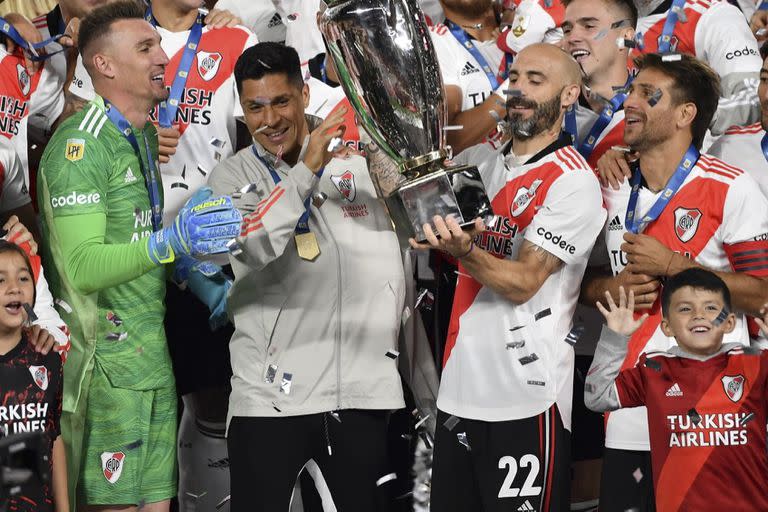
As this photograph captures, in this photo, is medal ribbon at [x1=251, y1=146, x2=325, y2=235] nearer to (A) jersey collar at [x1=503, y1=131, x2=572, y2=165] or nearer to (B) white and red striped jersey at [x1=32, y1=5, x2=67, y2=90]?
(A) jersey collar at [x1=503, y1=131, x2=572, y2=165]

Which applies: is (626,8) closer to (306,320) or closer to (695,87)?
(695,87)

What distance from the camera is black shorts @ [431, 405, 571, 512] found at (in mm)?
4504

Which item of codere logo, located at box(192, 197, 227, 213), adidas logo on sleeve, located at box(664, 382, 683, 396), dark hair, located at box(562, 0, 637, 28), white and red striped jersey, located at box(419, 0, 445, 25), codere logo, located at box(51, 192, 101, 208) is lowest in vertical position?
adidas logo on sleeve, located at box(664, 382, 683, 396)

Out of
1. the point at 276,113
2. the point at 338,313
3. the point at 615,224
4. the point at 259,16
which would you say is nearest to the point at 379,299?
the point at 338,313

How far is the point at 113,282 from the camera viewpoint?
4.54m

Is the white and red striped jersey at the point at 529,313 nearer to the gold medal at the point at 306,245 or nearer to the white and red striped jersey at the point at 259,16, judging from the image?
the gold medal at the point at 306,245

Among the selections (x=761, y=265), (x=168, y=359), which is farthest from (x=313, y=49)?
(x=761, y=265)

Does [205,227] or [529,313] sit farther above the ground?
[205,227]

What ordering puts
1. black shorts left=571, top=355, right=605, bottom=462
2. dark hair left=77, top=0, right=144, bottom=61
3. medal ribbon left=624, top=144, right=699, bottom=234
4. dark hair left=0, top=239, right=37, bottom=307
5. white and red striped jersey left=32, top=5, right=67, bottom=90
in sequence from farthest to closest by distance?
white and red striped jersey left=32, top=5, right=67, bottom=90 < black shorts left=571, top=355, right=605, bottom=462 < dark hair left=77, top=0, right=144, bottom=61 < medal ribbon left=624, top=144, right=699, bottom=234 < dark hair left=0, top=239, right=37, bottom=307

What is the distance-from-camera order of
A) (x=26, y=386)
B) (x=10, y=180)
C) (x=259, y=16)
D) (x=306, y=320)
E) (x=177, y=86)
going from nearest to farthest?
(x=26, y=386), (x=306, y=320), (x=10, y=180), (x=177, y=86), (x=259, y=16)

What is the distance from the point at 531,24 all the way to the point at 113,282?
2419 mm

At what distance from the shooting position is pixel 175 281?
17.7 feet

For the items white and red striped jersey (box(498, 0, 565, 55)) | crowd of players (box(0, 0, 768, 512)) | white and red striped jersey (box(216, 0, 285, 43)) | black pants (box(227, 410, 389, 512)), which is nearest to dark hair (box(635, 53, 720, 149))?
crowd of players (box(0, 0, 768, 512))

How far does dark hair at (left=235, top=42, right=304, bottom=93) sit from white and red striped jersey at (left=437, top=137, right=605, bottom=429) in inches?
36.4
